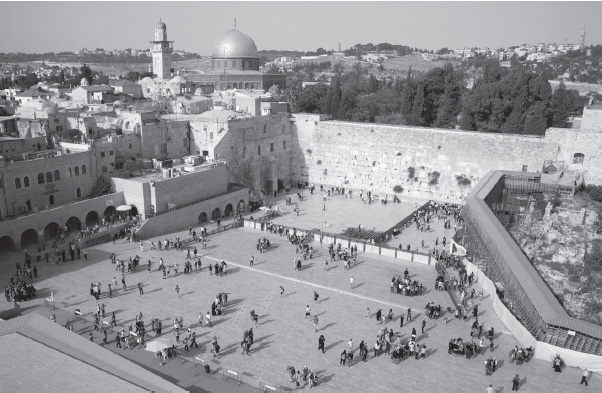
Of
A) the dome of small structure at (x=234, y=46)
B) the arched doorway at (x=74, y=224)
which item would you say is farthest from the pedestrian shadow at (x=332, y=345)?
the dome of small structure at (x=234, y=46)

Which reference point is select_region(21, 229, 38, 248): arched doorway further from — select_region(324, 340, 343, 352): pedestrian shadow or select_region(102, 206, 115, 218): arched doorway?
select_region(324, 340, 343, 352): pedestrian shadow

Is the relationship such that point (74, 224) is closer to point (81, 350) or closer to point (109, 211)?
point (109, 211)

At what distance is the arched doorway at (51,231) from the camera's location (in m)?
22.5

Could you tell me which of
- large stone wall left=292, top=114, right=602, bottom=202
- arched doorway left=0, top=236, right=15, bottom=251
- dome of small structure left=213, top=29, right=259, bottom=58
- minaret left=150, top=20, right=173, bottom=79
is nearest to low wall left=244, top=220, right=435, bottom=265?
large stone wall left=292, top=114, right=602, bottom=202

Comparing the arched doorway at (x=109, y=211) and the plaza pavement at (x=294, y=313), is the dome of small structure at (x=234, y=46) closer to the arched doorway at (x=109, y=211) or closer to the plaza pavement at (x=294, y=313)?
the arched doorway at (x=109, y=211)

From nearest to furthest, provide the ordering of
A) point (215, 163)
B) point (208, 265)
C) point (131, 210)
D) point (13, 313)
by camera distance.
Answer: point (13, 313)
point (208, 265)
point (131, 210)
point (215, 163)

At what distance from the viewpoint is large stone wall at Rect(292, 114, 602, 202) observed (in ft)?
97.9

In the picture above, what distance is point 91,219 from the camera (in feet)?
82.0

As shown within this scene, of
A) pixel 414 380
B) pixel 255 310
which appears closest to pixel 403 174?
pixel 255 310

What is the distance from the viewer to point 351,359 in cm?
1387

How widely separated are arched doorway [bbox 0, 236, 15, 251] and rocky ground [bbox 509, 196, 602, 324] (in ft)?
74.1

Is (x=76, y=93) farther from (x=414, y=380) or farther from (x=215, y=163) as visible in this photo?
(x=414, y=380)

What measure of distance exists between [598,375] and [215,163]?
70.6 feet

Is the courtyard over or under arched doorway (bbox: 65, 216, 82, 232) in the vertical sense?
under
